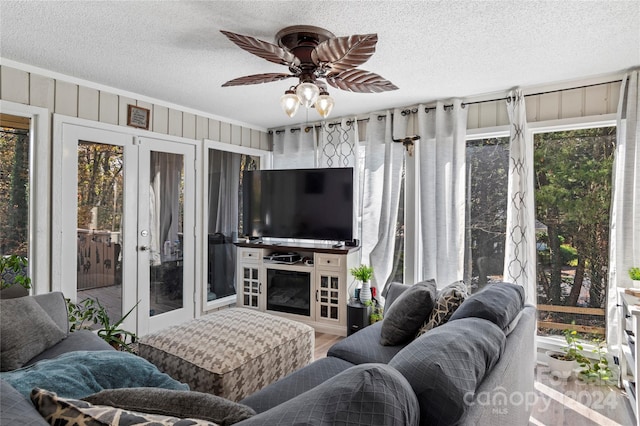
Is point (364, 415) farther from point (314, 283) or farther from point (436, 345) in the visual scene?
point (314, 283)

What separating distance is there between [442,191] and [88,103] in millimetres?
3446

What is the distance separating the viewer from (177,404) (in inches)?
35.4

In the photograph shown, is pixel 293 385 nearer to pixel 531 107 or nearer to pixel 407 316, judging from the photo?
pixel 407 316

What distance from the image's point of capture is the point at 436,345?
127cm

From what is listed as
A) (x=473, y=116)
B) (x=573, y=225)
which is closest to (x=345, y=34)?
(x=473, y=116)

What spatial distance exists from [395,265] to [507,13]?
2.73m

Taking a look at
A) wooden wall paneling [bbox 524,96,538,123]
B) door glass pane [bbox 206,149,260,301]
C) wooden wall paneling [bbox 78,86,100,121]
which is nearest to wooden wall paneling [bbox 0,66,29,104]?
wooden wall paneling [bbox 78,86,100,121]

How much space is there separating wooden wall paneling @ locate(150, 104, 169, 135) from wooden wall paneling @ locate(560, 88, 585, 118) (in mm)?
3857

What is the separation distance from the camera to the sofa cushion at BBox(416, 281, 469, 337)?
2.10 metres

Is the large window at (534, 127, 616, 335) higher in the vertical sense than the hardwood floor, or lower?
higher

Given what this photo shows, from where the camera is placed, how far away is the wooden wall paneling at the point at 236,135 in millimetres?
4730

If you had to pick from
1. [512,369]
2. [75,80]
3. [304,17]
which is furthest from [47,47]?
[512,369]

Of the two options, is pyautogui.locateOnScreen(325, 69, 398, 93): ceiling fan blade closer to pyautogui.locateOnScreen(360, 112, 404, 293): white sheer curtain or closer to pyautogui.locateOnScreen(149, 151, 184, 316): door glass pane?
pyautogui.locateOnScreen(360, 112, 404, 293): white sheer curtain

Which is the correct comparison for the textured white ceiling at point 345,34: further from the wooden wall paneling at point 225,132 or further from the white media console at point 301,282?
the white media console at point 301,282
